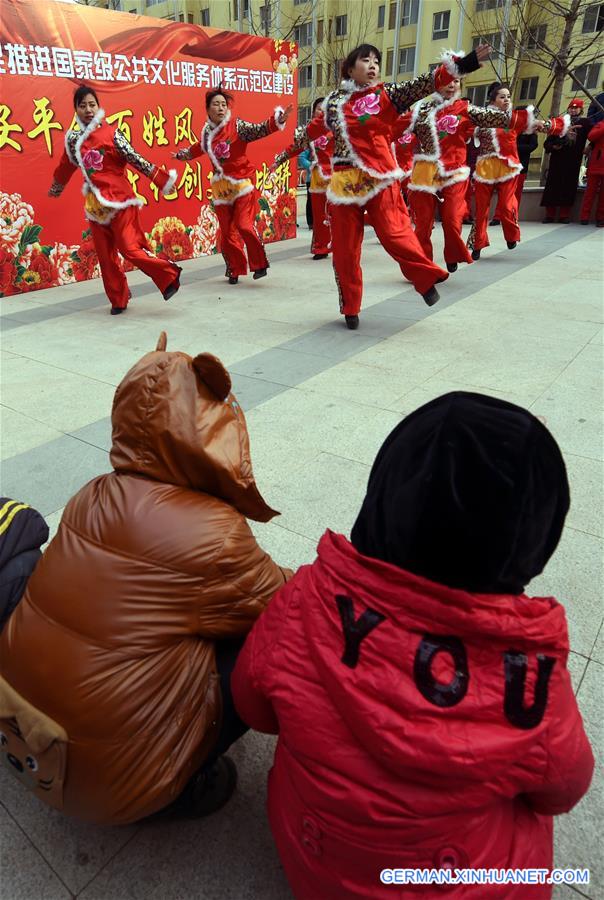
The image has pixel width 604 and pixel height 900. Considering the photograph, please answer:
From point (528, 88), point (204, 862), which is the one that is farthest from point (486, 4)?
point (204, 862)

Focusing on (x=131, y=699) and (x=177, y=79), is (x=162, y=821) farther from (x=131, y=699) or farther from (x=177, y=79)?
(x=177, y=79)

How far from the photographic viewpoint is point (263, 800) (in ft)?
4.75

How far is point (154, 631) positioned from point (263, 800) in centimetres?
63

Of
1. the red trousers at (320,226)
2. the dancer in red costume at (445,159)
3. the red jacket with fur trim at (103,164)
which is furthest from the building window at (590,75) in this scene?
the red jacket with fur trim at (103,164)

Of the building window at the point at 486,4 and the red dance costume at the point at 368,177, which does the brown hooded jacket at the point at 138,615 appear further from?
the building window at the point at 486,4

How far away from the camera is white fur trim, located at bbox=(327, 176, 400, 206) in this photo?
15.3 feet

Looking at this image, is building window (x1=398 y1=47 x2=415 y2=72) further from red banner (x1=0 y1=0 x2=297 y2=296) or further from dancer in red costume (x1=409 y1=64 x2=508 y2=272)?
dancer in red costume (x1=409 y1=64 x2=508 y2=272)

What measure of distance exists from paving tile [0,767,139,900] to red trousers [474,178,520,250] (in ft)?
25.5

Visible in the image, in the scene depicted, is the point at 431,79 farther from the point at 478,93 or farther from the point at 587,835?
the point at 478,93

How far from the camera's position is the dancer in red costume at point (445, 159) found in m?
6.07

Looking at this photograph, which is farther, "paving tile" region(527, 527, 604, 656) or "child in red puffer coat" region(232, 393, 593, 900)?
"paving tile" region(527, 527, 604, 656)

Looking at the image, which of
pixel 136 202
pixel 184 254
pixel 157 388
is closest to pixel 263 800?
pixel 157 388

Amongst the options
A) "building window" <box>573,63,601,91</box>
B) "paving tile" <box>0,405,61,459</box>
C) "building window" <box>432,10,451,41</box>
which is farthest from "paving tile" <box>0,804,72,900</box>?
"building window" <box>432,10,451,41</box>

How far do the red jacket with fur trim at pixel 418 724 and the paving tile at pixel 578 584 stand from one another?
1.03m
